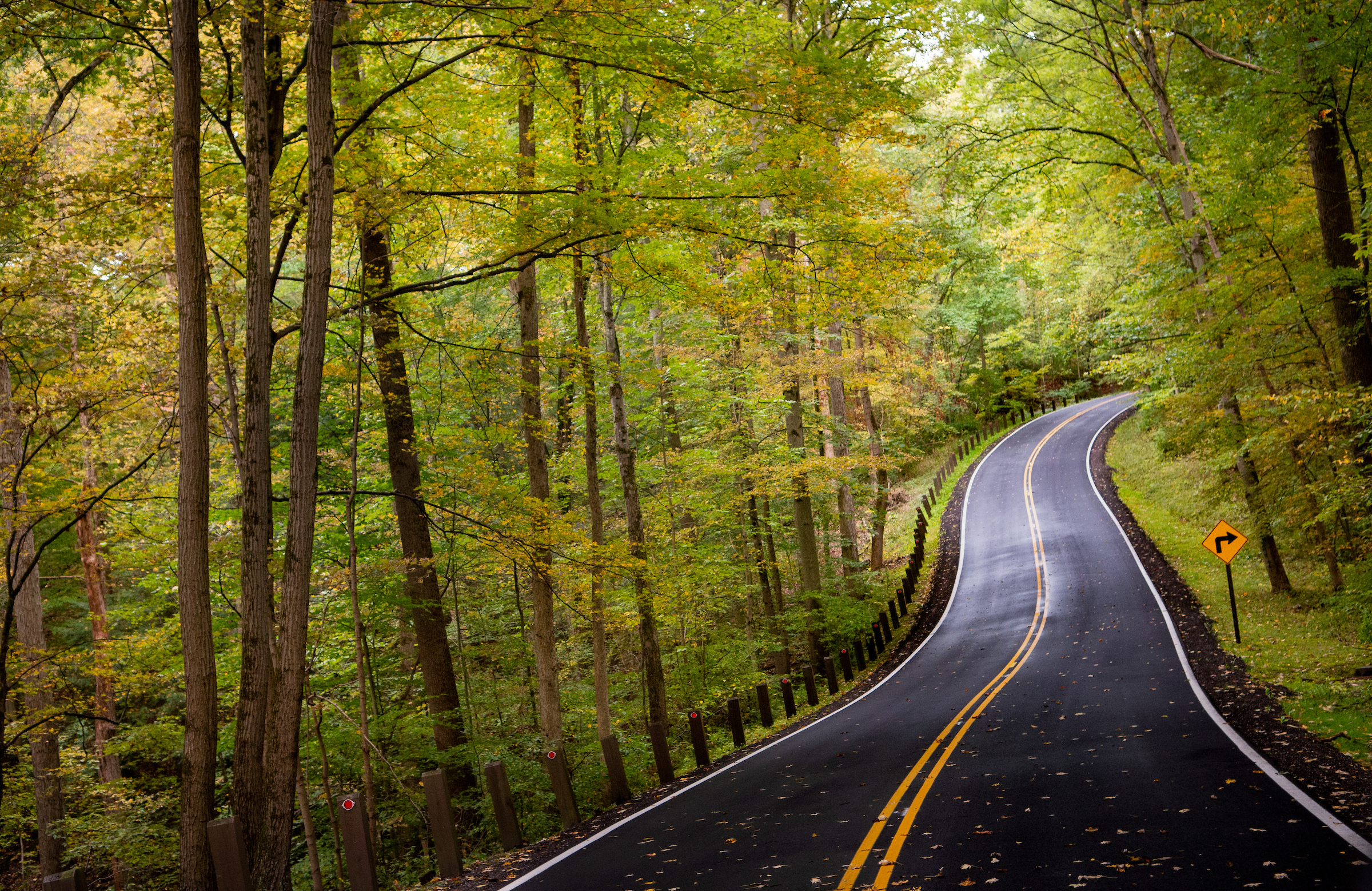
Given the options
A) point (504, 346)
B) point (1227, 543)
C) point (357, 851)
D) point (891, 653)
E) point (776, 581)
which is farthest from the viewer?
point (776, 581)

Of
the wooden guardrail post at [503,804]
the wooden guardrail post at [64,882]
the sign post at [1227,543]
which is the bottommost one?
the wooden guardrail post at [503,804]

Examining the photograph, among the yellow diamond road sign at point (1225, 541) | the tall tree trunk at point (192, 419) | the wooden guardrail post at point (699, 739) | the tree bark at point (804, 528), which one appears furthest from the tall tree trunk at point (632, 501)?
the yellow diamond road sign at point (1225, 541)

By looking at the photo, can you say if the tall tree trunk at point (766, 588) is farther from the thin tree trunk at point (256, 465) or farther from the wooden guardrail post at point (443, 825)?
the thin tree trunk at point (256, 465)

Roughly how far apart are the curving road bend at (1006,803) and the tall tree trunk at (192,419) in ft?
10.4

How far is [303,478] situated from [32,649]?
6553mm

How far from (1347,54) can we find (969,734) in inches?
380

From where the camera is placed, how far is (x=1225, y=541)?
551 inches

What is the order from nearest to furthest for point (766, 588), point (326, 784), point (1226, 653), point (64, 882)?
point (64, 882)
point (326, 784)
point (1226, 653)
point (766, 588)

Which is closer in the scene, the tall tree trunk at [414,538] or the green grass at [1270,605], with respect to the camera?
the green grass at [1270,605]

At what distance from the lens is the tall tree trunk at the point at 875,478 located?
76.7ft

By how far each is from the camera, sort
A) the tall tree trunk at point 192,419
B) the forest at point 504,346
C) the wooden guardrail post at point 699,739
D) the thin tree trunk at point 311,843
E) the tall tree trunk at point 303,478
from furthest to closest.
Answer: the wooden guardrail post at point 699,739 < the thin tree trunk at point 311,843 < the forest at point 504,346 < the tall tree trunk at point 192,419 < the tall tree trunk at point 303,478

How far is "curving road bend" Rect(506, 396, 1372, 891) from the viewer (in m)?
4.91

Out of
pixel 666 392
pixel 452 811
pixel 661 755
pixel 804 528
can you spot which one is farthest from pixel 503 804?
pixel 666 392

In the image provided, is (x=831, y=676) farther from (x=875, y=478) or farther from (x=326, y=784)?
(x=875, y=478)
